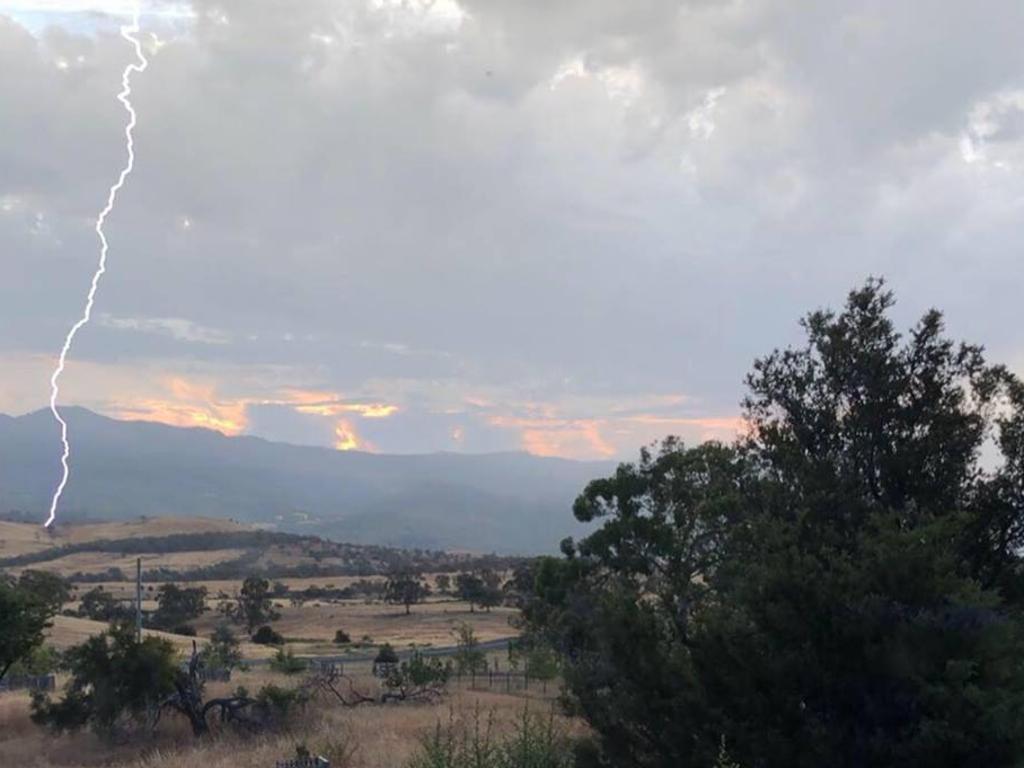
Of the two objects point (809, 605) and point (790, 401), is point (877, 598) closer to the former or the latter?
point (809, 605)

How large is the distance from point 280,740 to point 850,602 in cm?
1685

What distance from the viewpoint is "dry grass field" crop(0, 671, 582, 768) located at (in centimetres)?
2075

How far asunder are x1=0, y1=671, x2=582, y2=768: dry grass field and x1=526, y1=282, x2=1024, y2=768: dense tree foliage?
5659 millimetres

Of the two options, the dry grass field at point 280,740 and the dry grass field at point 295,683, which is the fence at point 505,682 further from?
the dry grass field at point 280,740

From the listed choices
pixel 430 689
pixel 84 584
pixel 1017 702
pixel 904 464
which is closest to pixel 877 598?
→ pixel 1017 702

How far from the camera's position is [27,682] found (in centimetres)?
4738

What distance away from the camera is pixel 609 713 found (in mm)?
13062

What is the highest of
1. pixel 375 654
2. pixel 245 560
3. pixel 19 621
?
pixel 19 621

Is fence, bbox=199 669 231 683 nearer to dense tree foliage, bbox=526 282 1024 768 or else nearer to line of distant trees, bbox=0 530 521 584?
dense tree foliage, bbox=526 282 1024 768

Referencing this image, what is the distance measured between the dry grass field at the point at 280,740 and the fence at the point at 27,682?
8.28 metres

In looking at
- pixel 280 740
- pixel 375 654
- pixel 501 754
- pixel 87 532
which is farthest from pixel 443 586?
pixel 501 754

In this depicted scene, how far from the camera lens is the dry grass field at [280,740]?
20750mm

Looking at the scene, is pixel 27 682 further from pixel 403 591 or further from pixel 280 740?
pixel 403 591

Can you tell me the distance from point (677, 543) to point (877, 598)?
22152mm
